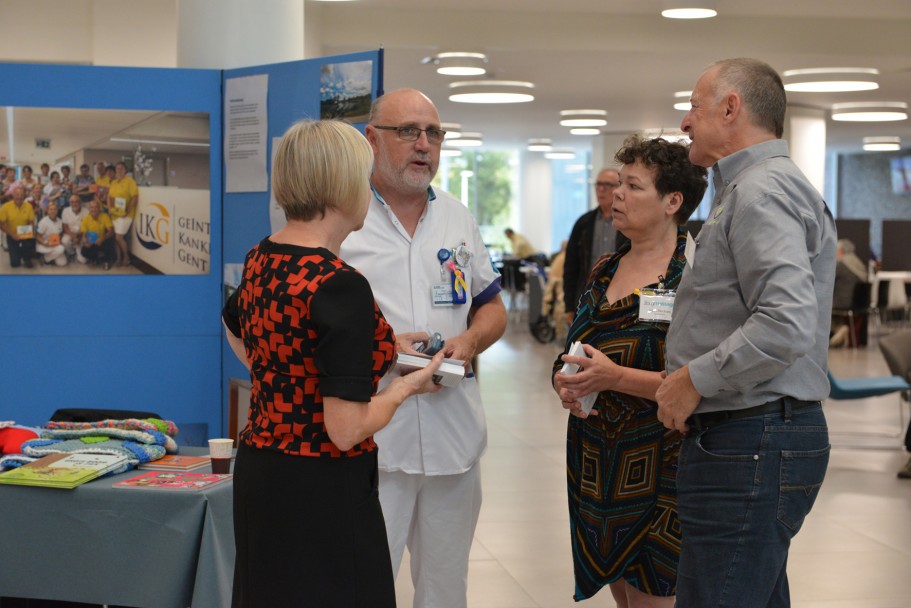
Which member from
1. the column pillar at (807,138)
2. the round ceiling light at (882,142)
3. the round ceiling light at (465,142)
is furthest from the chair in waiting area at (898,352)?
the round ceiling light at (882,142)

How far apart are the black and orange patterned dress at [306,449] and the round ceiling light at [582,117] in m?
16.6

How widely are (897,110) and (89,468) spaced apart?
14764mm

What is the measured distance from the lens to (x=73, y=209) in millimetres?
4363

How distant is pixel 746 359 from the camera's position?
1.97 metres

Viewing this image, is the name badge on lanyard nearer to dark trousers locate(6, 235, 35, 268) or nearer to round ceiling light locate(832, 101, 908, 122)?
dark trousers locate(6, 235, 35, 268)

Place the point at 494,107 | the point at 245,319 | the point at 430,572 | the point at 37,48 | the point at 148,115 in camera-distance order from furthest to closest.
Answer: the point at 494,107 < the point at 37,48 < the point at 148,115 < the point at 430,572 < the point at 245,319

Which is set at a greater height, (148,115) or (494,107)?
(494,107)

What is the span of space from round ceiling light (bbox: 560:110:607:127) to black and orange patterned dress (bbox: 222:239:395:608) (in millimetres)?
16562

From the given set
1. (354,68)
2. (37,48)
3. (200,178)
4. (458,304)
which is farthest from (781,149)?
(37,48)

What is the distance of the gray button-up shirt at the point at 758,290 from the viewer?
6.45ft

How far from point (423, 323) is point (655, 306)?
612 mm

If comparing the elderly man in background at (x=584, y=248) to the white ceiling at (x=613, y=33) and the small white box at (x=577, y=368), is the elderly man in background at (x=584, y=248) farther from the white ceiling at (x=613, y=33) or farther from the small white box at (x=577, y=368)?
the small white box at (x=577, y=368)

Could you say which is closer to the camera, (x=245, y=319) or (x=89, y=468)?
(x=245, y=319)

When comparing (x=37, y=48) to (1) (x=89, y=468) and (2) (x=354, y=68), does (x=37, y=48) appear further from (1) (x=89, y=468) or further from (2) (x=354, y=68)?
(1) (x=89, y=468)
